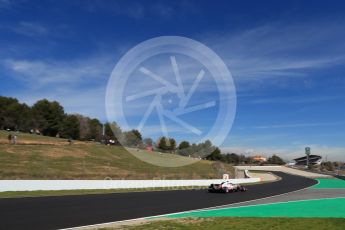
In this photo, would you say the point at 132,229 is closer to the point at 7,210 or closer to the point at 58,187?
the point at 7,210

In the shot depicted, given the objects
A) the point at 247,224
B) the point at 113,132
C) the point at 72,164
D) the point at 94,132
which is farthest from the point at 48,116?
the point at 247,224

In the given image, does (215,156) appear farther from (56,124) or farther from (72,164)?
(72,164)

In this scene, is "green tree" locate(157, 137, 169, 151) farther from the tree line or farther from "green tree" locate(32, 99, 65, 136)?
"green tree" locate(32, 99, 65, 136)

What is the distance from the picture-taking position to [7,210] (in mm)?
19000

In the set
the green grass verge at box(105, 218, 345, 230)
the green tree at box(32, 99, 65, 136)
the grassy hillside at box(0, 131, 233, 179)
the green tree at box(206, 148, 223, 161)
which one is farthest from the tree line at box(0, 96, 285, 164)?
the green grass verge at box(105, 218, 345, 230)

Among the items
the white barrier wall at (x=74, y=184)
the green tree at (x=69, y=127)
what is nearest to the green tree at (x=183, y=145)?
the green tree at (x=69, y=127)

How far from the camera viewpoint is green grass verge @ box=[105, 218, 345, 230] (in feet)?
47.4

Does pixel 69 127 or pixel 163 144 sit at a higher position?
pixel 163 144

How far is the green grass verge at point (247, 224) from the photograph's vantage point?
14.5m

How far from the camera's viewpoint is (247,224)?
15297 millimetres

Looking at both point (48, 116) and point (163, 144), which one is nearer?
point (48, 116)

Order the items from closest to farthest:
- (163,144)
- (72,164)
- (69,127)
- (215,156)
Answer: (72,164) → (69,127) → (163,144) → (215,156)

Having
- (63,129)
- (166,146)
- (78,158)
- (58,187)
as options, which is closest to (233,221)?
(58,187)

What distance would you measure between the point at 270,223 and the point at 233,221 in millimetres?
1309
